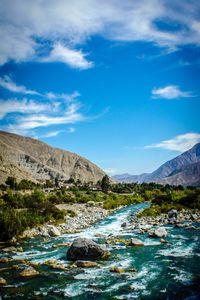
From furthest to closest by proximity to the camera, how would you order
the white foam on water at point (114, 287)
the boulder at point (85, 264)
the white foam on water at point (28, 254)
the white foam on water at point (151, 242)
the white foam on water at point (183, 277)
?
the white foam on water at point (151, 242) < the white foam on water at point (28, 254) < the boulder at point (85, 264) < the white foam on water at point (183, 277) < the white foam on water at point (114, 287)

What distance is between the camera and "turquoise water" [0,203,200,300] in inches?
580

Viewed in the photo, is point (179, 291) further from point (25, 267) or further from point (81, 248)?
point (25, 267)

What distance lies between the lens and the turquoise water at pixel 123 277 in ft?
48.3

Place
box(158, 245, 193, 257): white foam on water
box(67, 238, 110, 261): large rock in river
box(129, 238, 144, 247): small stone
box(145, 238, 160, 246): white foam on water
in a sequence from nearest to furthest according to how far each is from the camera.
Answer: box(158, 245, 193, 257): white foam on water → box(67, 238, 110, 261): large rock in river → box(129, 238, 144, 247): small stone → box(145, 238, 160, 246): white foam on water

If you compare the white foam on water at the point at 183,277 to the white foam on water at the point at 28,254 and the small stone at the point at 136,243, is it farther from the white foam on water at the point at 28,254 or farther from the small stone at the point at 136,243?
the white foam on water at the point at 28,254

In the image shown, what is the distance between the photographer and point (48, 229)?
3325 centimetres

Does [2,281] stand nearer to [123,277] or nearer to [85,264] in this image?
[85,264]

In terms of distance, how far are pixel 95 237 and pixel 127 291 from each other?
574 inches

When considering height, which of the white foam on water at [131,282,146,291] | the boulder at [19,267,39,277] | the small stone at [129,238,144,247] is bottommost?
the white foam on water at [131,282,146,291]

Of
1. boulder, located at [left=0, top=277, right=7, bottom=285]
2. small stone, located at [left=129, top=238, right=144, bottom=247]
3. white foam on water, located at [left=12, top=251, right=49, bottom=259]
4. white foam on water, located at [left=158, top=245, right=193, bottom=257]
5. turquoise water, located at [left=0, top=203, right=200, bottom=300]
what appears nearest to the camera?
turquoise water, located at [left=0, top=203, right=200, bottom=300]

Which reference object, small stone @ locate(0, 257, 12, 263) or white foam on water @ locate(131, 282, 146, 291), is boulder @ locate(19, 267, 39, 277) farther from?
white foam on water @ locate(131, 282, 146, 291)

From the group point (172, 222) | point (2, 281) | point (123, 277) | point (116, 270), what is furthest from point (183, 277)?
point (172, 222)

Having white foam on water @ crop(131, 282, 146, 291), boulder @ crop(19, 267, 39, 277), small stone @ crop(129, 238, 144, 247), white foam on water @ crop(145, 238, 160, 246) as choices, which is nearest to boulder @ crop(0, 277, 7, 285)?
boulder @ crop(19, 267, 39, 277)

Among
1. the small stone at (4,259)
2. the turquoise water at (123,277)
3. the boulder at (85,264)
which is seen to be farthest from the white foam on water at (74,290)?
the small stone at (4,259)
